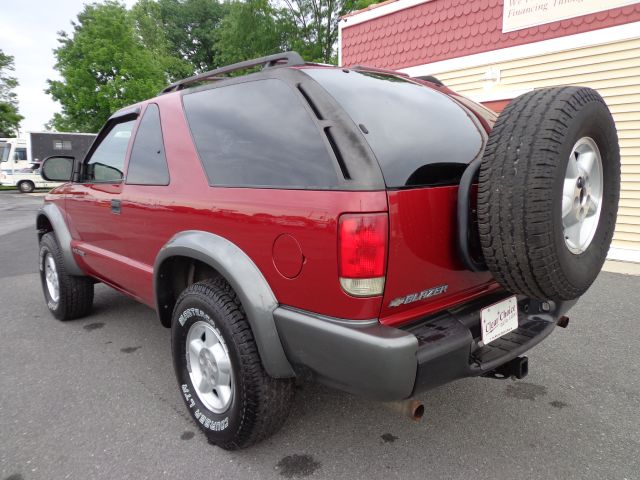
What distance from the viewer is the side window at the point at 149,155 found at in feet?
8.58

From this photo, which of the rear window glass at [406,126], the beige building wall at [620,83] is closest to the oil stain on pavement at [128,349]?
the rear window glass at [406,126]

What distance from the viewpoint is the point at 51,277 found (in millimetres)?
4145

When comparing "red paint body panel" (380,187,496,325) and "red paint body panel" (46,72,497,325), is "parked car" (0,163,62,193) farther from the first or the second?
"red paint body panel" (380,187,496,325)

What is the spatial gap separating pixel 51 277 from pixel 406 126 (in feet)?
12.1

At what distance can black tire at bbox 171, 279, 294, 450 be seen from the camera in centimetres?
199

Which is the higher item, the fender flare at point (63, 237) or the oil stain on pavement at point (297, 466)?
the fender flare at point (63, 237)

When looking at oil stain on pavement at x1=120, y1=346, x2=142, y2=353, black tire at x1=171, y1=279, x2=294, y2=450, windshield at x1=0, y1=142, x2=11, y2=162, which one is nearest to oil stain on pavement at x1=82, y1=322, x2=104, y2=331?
oil stain on pavement at x1=120, y1=346, x2=142, y2=353

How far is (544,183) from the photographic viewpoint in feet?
5.49

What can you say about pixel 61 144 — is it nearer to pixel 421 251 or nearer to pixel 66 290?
pixel 66 290

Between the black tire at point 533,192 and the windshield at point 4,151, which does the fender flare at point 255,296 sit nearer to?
the black tire at point 533,192

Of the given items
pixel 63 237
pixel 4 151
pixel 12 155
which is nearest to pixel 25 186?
pixel 12 155

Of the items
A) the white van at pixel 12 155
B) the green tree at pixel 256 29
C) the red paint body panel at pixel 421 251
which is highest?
the green tree at pixel 256 29

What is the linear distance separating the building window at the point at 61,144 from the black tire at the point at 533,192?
25271 mm

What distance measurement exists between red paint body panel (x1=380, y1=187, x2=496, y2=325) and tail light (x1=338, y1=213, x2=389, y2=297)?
42mm
